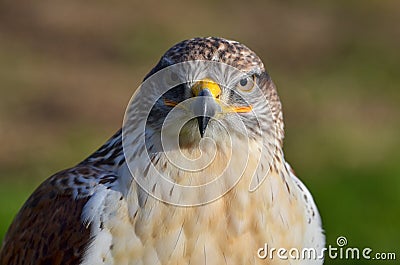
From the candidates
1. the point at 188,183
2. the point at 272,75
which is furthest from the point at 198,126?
the point at 272,75

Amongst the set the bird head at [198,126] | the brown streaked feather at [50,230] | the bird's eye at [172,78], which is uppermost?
the bird's eye at [172,78]

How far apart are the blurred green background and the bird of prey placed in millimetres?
3030

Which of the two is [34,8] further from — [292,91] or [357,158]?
[357,158]

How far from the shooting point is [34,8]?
14422 mm

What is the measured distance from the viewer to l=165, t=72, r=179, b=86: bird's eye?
4098 millimetres

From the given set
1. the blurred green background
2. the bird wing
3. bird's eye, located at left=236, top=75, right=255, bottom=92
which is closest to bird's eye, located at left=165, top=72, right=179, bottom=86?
bird's eye, located at left=236, top=75, right=255, bottom=92

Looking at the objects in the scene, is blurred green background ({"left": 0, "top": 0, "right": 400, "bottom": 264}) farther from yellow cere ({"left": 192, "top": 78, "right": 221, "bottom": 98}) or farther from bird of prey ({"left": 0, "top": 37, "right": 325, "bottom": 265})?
yellow cere ({"left": 192, "top": 78, "right": 221, "bottom": 98})

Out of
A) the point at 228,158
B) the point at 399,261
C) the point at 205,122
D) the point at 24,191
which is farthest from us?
the point at 24,191

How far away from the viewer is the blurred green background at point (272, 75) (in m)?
8.55

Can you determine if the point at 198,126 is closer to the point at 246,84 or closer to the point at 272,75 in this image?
the point at 246,84

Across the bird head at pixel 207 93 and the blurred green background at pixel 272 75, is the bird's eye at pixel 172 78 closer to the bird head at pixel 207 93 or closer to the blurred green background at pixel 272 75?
the bird head at pixel 207 93

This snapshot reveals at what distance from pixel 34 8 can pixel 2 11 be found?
0.43m

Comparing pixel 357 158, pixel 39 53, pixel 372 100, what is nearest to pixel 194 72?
pixel 357 158

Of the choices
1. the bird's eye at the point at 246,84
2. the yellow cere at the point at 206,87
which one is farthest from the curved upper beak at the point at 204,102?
the bird's eye at the point at 246,84
